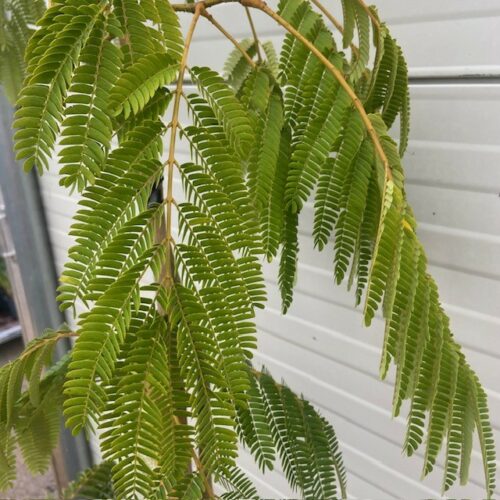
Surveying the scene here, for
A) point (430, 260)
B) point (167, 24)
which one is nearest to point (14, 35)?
point (167, 24)

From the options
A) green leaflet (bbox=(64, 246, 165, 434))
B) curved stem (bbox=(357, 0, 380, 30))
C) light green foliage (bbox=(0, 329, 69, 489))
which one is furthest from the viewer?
light green foliage (bbox=(0, 329, 69, 489))

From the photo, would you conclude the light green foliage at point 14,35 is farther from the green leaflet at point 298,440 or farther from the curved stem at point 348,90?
the green leaflet at point 298,440

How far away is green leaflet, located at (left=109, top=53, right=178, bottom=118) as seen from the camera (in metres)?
0.37

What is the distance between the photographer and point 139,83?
1.24ft

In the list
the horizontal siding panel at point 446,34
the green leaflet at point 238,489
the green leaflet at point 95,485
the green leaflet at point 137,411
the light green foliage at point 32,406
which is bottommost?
the green leaflet at point 95,485

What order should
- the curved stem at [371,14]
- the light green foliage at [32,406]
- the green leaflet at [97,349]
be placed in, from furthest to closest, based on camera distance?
the light green foliage at [32,406], the curved stem at [371,14], the green leaflet at [97,349]

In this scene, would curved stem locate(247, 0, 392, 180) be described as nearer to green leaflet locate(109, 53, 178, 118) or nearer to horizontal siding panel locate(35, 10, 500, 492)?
green leaflet locate(109, 53, 178, 118)

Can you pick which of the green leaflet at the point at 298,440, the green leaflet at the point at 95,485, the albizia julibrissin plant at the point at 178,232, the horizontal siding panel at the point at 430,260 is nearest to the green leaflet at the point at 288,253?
the albizia julibrissin plant at the point at 178,232

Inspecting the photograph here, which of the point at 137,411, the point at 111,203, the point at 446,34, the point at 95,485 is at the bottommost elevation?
the point at 95,485

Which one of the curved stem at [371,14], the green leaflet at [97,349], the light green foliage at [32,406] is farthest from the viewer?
the light green foliage at [32,406]

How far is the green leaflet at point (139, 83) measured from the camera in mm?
370

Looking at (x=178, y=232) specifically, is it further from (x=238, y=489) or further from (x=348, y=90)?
(x=238, y=489)

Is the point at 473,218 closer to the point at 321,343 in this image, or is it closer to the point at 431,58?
the point at 431,58

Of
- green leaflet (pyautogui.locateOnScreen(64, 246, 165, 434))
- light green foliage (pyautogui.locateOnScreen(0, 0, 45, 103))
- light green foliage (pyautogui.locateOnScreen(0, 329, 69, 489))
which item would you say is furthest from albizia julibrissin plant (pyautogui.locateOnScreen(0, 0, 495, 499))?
light green foliage (pyautogui.locateOnScreen(0, 0, 45, 103))
